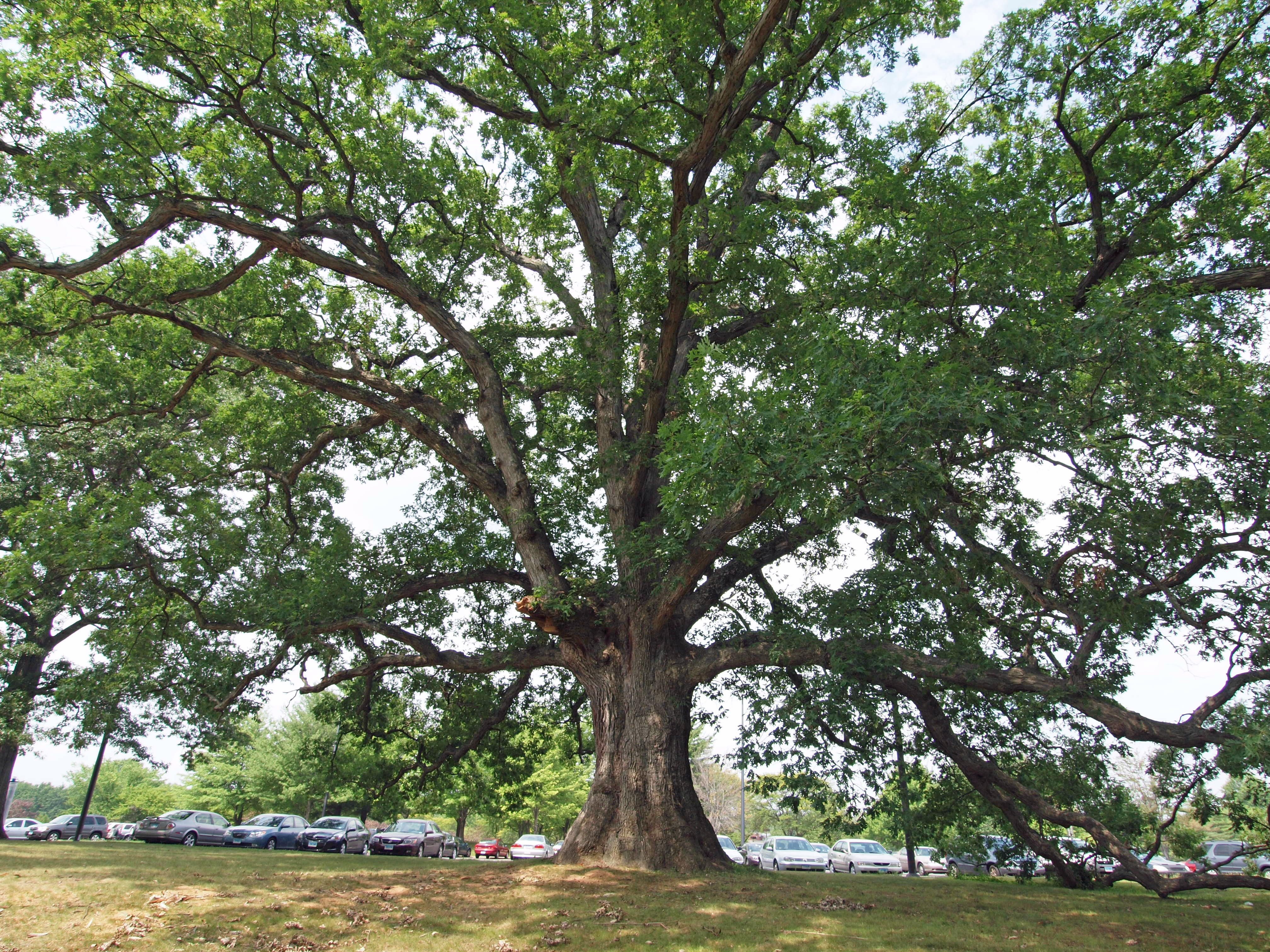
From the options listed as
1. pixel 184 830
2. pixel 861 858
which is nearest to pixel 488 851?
pixel 184 830

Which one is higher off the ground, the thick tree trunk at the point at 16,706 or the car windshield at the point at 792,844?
the thick tree trunk at the point at 16,706

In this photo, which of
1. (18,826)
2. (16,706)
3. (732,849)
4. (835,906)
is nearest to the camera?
(835,906)

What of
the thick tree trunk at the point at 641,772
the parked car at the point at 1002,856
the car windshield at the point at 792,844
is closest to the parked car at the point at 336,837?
the car windshield at the point at 792,844

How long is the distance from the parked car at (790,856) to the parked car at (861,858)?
2.13ft

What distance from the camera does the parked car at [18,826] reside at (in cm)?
2955

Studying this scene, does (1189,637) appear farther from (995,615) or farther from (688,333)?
(688,333)

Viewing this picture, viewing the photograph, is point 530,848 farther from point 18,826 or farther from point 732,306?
point 18,826

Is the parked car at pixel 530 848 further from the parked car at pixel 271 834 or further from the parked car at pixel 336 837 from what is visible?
the parked car at pixel 271 834

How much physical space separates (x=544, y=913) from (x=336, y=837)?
18294 mm

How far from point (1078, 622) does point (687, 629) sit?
17.6 feet

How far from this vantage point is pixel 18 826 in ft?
105

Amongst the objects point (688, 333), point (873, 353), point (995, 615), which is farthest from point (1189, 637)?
point (688, 333)

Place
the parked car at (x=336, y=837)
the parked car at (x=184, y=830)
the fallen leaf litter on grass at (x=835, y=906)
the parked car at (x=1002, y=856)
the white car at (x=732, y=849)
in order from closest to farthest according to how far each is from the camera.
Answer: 1. the fallen leaf litter on grass at (x=835, y=906)
2. the parked car at (x=1002, y=856)
3. the parked car at (x=336, y=837)
4. the parked car at (x=184, y=830)
5. the white car at (x=732, y=849)

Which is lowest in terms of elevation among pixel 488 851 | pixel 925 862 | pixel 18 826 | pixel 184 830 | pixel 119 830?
pixel 925 862
